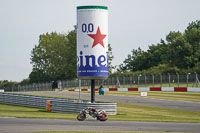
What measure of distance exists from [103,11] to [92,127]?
963 cm

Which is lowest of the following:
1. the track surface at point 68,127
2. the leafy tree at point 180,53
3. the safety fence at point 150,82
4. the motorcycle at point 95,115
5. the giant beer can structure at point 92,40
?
the track surface at point 68,127

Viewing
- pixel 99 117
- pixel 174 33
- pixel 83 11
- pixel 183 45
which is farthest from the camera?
pixel 174 33

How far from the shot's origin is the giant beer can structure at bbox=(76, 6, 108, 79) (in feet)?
94.6

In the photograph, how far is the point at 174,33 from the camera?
11925 centimetres

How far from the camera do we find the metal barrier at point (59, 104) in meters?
29.7

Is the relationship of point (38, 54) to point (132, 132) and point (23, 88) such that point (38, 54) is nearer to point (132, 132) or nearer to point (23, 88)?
point (23, 88)

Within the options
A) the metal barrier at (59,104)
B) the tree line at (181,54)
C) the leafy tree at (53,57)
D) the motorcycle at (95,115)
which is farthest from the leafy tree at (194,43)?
the motorcycle at (95,115)

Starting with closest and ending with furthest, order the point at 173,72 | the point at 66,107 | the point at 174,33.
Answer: the point at 66,107 → the point at 173,72 → the point at 174,33

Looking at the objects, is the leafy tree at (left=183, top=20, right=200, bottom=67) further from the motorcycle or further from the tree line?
the motorcycle

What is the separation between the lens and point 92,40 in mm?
28953

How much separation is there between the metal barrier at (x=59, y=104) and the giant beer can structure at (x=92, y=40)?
1934 millimetres

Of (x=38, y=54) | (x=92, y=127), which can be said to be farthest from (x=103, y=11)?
(x=38, y=54)

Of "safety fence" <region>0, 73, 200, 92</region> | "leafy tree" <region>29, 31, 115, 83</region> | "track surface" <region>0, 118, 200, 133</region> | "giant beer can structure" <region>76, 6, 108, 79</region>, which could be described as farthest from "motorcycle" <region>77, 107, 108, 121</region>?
"leafy tree" <region>29, 31, 115, 83</region>

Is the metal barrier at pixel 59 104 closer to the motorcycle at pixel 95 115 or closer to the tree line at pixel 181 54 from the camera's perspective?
the motorcycle at pixel 95 115
